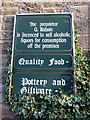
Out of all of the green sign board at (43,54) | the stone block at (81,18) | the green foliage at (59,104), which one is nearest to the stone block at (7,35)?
the green sign board at (43,54)

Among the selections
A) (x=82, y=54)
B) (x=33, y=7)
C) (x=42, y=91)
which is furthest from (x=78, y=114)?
(x=33, y=7)

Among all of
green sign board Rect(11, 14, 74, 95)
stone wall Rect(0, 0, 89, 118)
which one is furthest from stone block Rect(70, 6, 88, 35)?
green sign board Rect(11, 14, 74, 95)

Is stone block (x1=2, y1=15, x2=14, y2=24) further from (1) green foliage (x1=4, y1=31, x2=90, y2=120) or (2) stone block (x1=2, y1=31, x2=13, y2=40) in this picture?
(1) green foliage (x1=4, y1=31, x2=90, y2=120)

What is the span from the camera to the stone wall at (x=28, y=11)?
9.27 ft

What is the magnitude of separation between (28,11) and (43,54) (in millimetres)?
849

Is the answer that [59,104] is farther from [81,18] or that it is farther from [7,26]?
[7,26]

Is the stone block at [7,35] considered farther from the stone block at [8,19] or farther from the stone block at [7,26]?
the stone block at [8,19]

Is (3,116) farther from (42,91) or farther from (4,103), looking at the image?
(42,91)

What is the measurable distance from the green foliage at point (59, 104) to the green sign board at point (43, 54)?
0.09 meters

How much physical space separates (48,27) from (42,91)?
41.1 inches

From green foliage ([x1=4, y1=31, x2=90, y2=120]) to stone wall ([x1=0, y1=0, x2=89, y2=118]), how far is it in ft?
1.16

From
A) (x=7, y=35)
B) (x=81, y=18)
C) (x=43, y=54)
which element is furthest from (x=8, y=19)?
(x=81, y=18)

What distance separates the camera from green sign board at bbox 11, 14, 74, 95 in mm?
2584

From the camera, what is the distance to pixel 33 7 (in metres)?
2.93
